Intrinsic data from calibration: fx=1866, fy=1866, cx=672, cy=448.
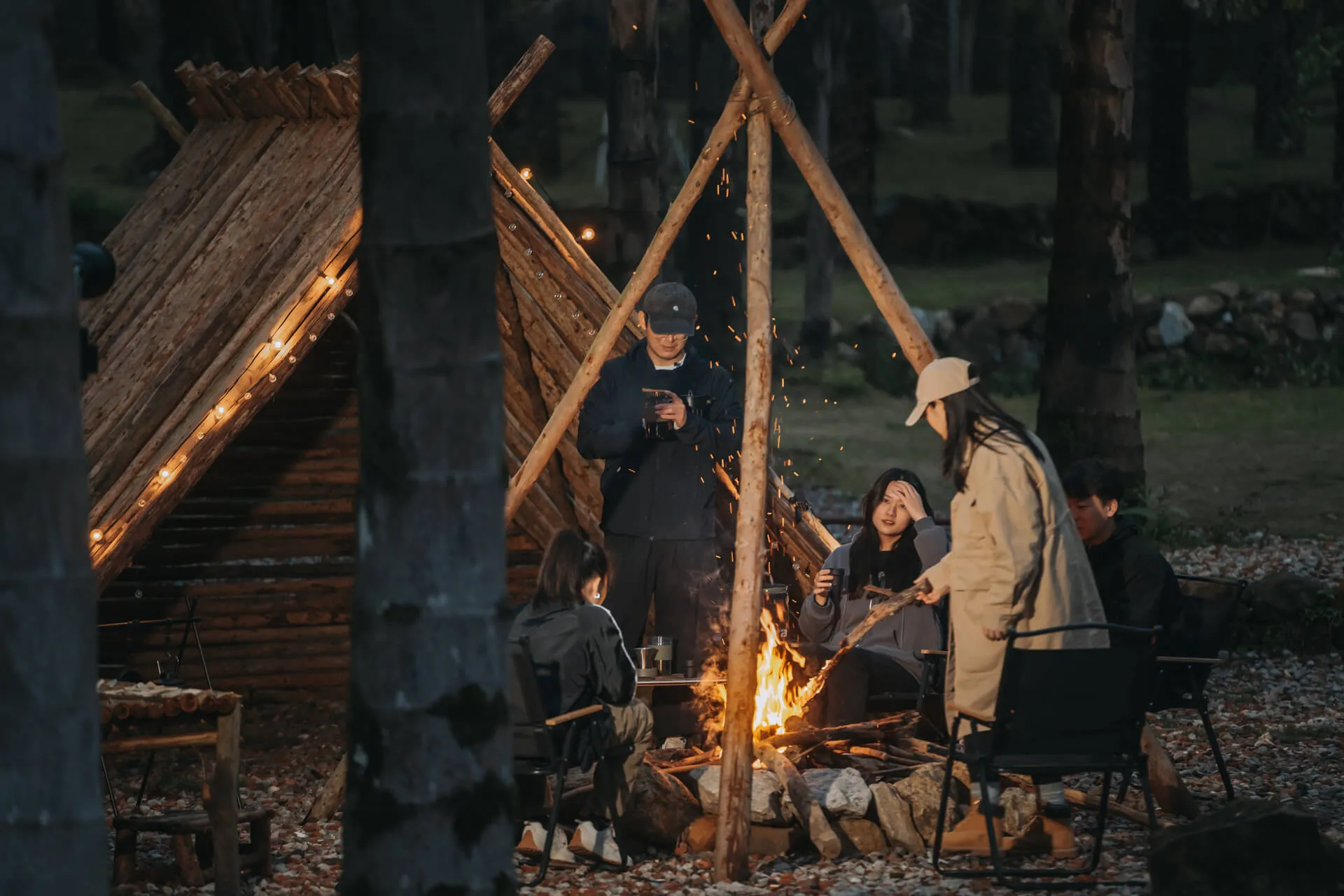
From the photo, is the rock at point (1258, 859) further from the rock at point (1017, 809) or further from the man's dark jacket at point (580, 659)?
the man's dark jacket at point (580, 659)

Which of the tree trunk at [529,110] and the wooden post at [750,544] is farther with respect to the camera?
the tree trunk at [529,110]

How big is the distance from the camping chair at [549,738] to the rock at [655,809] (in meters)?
0.13

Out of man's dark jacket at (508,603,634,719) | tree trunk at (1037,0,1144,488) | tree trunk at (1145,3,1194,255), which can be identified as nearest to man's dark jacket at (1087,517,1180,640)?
man's dark jacket at (508,603,634,719)

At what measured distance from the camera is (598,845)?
20.0 feet

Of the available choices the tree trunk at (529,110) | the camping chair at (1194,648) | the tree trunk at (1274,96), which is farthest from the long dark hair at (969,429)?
the tree trunk at (1274,96)

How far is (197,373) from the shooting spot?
754cm

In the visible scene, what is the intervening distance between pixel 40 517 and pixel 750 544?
10.1 feet

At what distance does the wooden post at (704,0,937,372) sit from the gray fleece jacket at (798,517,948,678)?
0.88 m

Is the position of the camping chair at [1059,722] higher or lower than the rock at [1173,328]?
lower

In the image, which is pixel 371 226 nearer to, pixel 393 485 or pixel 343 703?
pixel 393 485

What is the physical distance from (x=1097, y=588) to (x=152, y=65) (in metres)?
29.8

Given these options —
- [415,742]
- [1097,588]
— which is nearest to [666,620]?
[1097,588]

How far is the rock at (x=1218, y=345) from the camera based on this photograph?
20.0m

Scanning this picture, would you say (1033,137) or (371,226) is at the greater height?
(1033,137)
